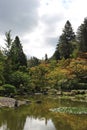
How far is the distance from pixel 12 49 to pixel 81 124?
33185mm

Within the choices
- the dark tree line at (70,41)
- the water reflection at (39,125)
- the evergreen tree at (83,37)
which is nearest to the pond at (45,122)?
the water reflection at (39,125)

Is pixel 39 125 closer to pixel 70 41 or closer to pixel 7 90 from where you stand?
pixel 7 90

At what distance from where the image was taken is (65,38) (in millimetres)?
69000

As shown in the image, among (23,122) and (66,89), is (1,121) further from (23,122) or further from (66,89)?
(66,89)

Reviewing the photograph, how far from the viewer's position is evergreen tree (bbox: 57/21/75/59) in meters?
67.2

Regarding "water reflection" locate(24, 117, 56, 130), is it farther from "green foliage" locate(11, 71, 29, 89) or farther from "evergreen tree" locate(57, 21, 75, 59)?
"evergreen tree" locate(57, 21, 75, 59)

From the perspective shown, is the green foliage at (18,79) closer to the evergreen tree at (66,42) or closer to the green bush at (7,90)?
the green bush at (7,90)

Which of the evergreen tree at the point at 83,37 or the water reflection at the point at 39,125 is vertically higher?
the evergreen tree at the point at 83,37

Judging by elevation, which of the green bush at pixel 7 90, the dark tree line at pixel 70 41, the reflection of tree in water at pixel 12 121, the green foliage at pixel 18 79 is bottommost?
the reflection of tree in water at pixel 12 121

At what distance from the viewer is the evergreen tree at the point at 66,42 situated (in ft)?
220

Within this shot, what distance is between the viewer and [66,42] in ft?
224

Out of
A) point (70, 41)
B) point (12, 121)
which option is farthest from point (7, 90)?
point (70, 41)

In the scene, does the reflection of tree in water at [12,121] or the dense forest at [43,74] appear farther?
the dense forest at [43,74]

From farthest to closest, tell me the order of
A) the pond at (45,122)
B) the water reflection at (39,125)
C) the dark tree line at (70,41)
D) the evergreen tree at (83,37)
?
the dark tree line at (70,41) < the evergreen tree at (83,37) < the pond at (45,122) < the water reflection at (39,125)
